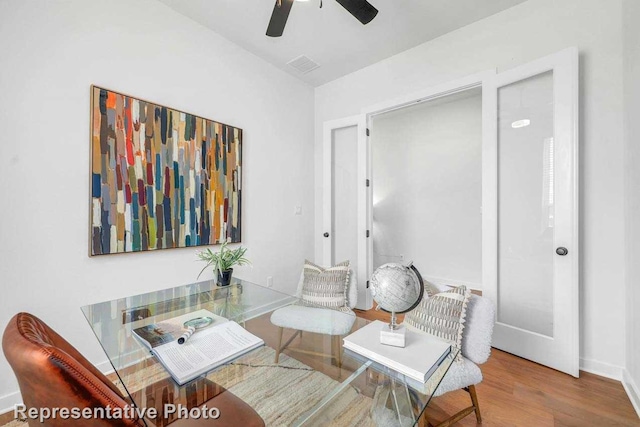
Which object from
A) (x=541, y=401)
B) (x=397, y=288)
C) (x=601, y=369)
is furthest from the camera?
(x=601, y=369)

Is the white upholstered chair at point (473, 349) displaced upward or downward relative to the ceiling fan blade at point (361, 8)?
downward

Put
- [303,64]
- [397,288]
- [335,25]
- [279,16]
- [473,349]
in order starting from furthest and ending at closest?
[303,64] → [335,25] → [279,16] → [473,349] → [397,288]

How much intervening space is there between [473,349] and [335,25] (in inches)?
107

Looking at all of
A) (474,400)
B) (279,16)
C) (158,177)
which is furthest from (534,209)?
(158,177)

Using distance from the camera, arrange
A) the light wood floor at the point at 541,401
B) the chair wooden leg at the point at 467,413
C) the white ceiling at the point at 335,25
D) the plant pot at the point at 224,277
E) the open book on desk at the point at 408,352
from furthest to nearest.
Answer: the white ceiling at the point at 335,25, the plant pot at the point at 224,277, the light wood floor at the point at 541,401, the chair wooden leg at the point at 467,413, the open book on desk at the point at 408,352

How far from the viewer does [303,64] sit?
3.13 metres

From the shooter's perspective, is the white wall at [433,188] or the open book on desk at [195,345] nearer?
the open book on desk at [195,345]

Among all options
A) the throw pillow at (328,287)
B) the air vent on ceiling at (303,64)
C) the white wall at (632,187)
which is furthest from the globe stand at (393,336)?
the air vent on ceiling at (303,64)

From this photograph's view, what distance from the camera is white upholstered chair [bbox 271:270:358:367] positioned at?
4.17ft

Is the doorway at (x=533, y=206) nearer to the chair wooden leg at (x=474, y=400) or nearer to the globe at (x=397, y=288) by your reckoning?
the chair wooden leg at (x=474, y=400)

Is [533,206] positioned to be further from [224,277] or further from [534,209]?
[224,277]

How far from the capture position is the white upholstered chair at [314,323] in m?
1.27

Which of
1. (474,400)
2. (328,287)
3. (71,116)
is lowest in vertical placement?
(474,400)

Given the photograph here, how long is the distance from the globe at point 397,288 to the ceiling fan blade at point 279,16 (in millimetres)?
1761
